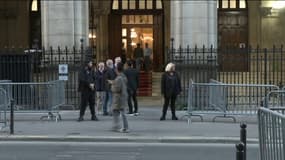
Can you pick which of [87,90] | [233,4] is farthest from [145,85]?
[233,4]

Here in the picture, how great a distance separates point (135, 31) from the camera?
109 feet

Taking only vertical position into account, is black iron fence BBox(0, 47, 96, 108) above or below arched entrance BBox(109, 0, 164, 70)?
below

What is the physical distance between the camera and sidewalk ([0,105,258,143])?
1380 cm

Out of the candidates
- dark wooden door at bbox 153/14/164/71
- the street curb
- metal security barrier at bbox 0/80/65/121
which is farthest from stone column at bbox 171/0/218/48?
dark wooden door at bbox 153/14/164/71

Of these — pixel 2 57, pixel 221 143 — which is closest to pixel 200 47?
pixel 2 57

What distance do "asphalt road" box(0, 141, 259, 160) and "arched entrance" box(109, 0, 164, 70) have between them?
64.0 feet

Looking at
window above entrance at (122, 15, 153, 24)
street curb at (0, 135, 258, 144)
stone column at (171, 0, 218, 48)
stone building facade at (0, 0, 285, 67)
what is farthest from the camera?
window above entrance at (122, 15, 153, 24)

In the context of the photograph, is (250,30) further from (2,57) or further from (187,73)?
(2,57)

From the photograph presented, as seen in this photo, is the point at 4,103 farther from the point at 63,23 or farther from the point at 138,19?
the point at 138,19

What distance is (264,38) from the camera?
103 feet

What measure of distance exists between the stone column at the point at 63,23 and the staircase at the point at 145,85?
13.2 ft

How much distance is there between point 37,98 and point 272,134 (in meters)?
11.9

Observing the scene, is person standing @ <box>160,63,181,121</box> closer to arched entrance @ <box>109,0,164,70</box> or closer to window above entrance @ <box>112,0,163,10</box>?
arched entrance @ <box>109,0,164,70</box>

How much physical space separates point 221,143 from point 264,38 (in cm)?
1860
